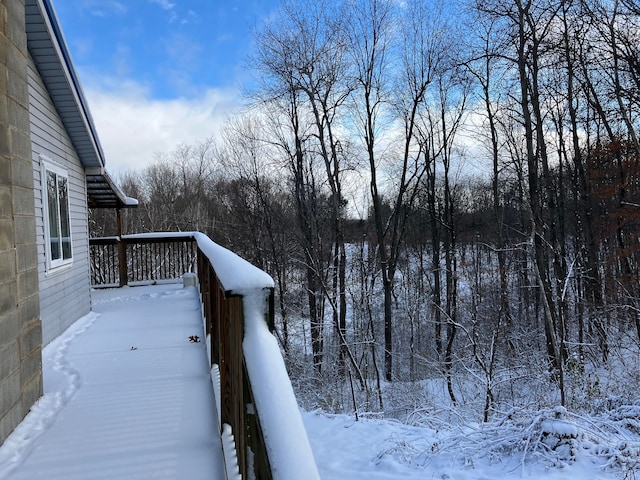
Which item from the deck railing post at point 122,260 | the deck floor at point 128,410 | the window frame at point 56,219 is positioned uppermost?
the window frame at point 56,219

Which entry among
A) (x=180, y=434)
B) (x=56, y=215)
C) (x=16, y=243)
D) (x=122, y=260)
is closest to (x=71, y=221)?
(x=56, y=215)

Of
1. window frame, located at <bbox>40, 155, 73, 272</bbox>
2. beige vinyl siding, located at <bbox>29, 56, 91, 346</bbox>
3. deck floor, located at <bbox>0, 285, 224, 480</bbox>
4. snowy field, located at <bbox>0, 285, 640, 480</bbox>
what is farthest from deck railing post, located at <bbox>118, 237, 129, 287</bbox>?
deck floor, located at <bbox>0, 285, 224, 480</bbox>

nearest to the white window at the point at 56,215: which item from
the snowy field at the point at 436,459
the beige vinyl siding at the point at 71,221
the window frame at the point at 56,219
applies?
the window frame at the point at 56,219

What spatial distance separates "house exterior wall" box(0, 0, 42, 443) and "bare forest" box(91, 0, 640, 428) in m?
6.83

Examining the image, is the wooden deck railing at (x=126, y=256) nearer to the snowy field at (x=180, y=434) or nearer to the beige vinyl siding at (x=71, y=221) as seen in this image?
the beige vinyl siding at (x=71, y=221)

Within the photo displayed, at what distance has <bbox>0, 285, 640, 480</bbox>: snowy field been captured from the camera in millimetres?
2367

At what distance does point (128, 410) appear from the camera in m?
2.99

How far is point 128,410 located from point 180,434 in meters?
0.66

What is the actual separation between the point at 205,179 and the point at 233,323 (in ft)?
88.4

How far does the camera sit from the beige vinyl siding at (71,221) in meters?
4.85

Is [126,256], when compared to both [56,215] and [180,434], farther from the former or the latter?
[180,434]

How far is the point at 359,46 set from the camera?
1503 centimetres

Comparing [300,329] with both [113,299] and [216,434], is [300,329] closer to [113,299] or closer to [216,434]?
[113,299]

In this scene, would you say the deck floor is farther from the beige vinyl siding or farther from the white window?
the white window
